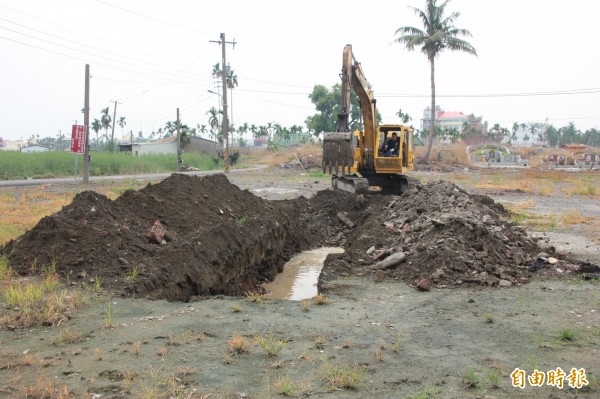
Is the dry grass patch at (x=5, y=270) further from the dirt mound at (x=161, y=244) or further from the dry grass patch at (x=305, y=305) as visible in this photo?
the dry grass patch at (x=305, y=305)

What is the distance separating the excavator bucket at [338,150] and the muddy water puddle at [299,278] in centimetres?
284

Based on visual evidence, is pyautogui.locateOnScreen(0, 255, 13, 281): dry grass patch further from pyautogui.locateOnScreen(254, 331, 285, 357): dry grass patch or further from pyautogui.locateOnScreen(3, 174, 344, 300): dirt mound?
pyautogui.locateOnScreen(254, 331, 285, 357): dry grass patch

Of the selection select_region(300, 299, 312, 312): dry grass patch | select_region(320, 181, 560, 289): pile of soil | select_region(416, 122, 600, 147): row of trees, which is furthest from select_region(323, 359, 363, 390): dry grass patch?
select_region(416, 122, 600, 147): row of trees

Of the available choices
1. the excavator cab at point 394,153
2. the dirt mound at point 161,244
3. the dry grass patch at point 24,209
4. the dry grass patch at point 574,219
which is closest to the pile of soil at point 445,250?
the dirt mound at point 161,244

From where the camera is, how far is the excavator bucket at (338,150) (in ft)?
53.6

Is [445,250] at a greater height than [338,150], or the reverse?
[338,150]

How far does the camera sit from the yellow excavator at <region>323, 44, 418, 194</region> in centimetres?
1644

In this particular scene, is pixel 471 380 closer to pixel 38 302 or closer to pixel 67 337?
pixel 67 337

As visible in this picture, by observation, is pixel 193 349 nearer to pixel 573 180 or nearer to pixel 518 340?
pixel 518 340

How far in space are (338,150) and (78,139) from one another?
16058 mm

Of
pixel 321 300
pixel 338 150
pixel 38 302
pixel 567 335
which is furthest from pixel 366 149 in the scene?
pixel 38 302

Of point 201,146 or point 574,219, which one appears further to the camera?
point 201,146

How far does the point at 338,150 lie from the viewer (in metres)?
16.4

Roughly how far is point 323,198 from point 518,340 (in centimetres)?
1329
